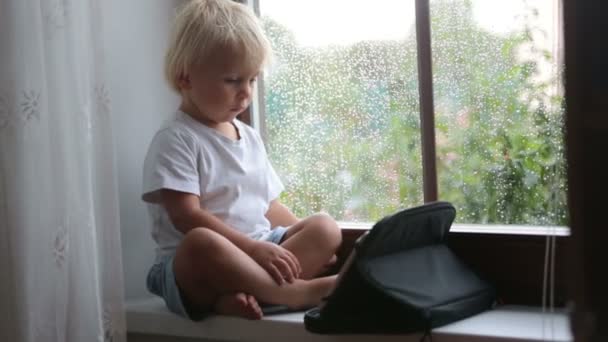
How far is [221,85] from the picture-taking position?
4.43 feet

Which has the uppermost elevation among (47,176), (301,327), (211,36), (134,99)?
(211,36)

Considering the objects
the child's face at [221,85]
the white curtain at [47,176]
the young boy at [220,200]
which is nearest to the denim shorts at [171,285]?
the young boy at [220,200]

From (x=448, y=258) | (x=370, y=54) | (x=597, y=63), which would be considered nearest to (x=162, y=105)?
(x=370, y=54)

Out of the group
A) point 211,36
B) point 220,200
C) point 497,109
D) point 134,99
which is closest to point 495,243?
point 497,109

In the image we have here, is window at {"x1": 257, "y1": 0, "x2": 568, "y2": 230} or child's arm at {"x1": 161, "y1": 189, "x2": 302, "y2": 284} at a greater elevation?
window at {"x1": 257, "y1": 0, "x2": 568, "y2": 230}

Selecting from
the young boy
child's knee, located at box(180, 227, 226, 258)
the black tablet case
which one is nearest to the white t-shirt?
the young boy

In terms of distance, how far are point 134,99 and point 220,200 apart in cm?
29

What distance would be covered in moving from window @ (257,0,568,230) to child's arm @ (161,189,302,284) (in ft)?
0.86

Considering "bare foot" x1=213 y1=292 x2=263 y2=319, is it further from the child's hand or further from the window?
the window

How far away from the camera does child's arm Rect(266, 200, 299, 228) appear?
57.9 inches

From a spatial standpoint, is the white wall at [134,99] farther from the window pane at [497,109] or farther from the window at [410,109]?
the window pane at [497,109]

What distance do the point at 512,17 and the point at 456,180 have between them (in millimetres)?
291

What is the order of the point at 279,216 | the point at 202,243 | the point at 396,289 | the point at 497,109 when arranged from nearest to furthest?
the point at 396,289 → the point at 202,243 → the point at 497,109 → the point at 279,216

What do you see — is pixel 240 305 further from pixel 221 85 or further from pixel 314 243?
pixel 221 85
